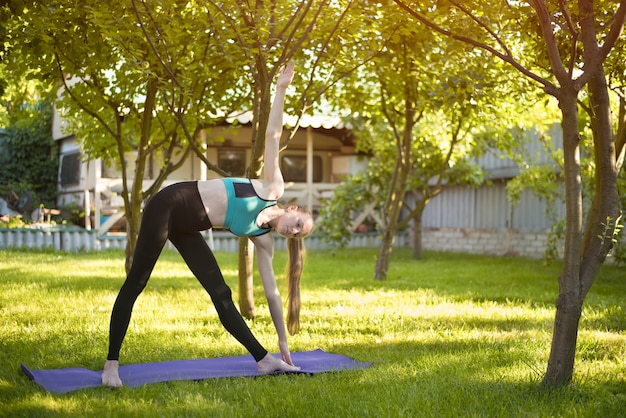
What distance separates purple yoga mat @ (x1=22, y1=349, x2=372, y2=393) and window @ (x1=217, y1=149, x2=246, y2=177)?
15.5 m

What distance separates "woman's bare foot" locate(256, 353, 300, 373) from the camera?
16.0ft

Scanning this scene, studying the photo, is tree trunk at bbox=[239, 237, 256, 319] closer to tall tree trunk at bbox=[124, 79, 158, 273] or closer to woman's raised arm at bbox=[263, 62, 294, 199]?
tall tree trunk at bbox=[124, 79, 158, 273]

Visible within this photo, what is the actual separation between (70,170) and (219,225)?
17.3 meters

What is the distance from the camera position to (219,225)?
466 centimetres

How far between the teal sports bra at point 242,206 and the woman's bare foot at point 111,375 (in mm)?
1064

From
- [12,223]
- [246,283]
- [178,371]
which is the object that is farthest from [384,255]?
[12,223]

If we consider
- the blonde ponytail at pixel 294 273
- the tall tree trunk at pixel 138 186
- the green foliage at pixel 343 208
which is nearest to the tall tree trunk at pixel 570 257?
the blonde ponytail at pixel 294 273

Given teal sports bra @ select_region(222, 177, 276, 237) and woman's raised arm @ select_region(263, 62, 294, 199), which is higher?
woman's raised arm @ select_region(263, 62, 294, 199)

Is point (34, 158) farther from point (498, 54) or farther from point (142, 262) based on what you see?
point (498, 54)

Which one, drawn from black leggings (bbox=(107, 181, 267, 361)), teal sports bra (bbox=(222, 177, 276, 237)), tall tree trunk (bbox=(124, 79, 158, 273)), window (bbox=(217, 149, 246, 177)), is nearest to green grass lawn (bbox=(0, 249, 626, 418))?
black leggings (bbox=(107, 181, 267, 361))

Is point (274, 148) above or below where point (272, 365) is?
above

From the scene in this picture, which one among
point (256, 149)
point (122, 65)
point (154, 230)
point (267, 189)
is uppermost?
point (122, 65)

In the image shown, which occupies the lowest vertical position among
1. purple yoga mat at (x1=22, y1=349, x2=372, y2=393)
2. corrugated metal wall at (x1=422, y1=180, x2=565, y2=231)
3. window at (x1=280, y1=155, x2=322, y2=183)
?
purple yoga mat at (x1=22, y1=349, x2=372, y2=393)

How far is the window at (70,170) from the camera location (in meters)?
20.4
